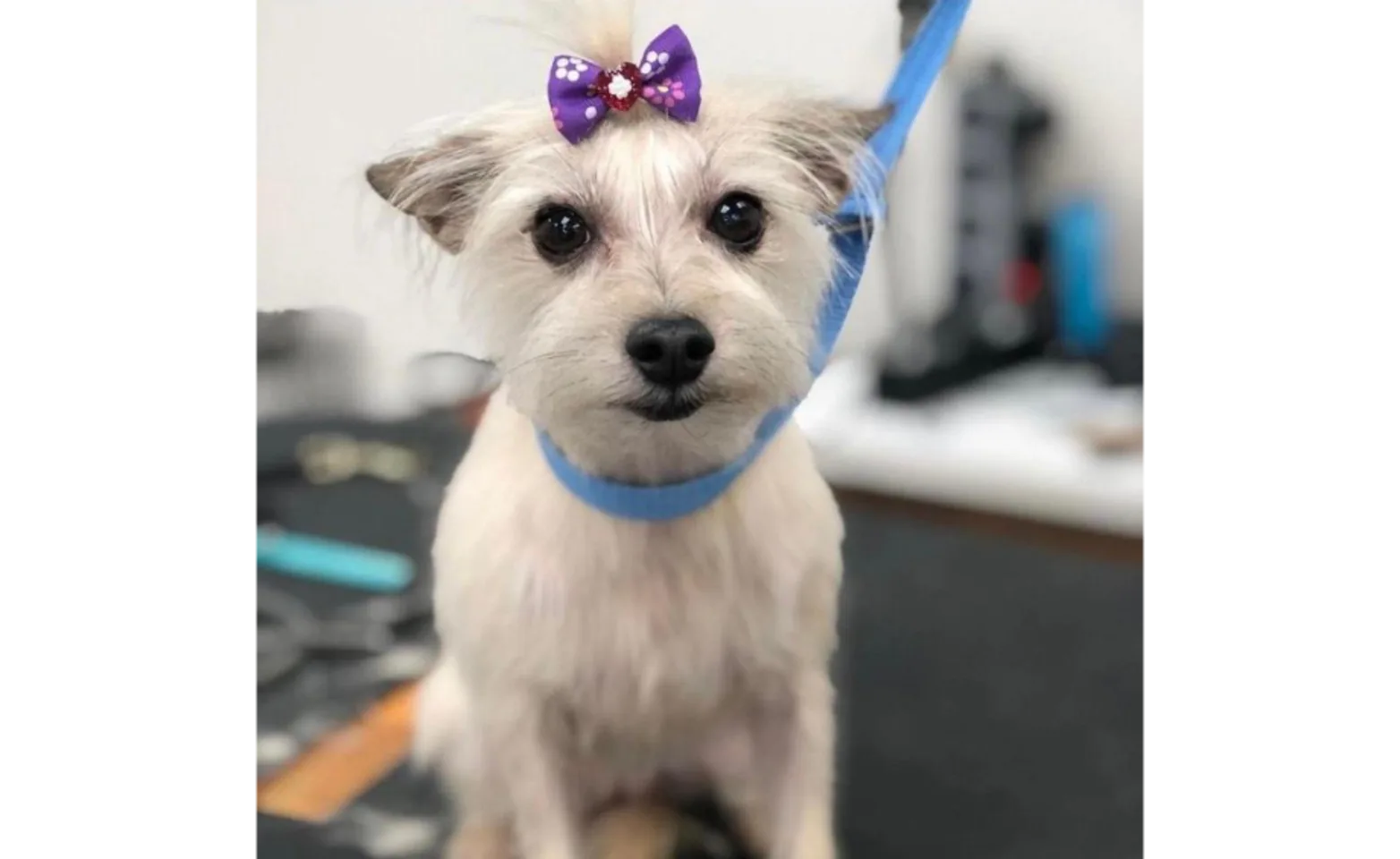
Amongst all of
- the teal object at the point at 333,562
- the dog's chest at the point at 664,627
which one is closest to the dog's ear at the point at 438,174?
the dog's chest at the point at 664,627

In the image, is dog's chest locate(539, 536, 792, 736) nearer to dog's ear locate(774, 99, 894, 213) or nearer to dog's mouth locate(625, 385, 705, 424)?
dog's mouth locate(625, 385, 705, 424)

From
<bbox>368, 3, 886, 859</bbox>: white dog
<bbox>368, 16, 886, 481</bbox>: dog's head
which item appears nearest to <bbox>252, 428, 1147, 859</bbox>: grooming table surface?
<bbox>368, 3, 886, 859</bbox>: white dog

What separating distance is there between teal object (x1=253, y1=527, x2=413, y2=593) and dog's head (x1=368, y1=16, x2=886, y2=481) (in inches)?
24.2

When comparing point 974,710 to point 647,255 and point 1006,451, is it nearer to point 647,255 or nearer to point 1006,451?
point 1006,451

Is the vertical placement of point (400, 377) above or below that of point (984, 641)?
above

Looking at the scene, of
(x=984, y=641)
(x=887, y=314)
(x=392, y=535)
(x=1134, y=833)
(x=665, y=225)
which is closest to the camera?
(x=665, y=225)

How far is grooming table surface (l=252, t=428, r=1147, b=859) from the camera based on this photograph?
3.13 ft

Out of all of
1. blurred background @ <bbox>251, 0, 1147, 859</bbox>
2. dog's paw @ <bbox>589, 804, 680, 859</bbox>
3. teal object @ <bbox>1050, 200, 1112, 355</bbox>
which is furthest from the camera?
teal object @ <bbox>1050, 200, 1112, 355</bbox>

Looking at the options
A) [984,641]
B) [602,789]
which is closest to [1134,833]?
[984,641]

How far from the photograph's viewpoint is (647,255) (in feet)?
2.28

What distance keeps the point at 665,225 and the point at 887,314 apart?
416 mm

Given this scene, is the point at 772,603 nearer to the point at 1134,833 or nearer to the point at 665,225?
the point at 665,225

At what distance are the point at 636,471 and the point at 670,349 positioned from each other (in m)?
0.13

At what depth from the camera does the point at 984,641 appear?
123 centimetres
